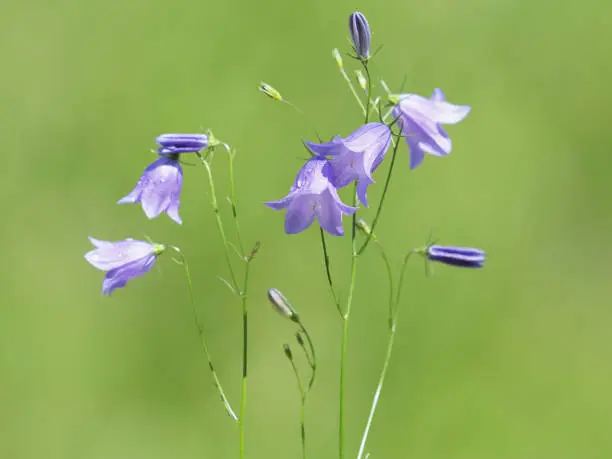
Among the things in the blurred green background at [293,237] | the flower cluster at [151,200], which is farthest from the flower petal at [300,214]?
the blurred green background at [293,237]

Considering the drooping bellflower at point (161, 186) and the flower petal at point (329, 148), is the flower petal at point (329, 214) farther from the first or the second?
the drooping bellflower at point (161, 186)

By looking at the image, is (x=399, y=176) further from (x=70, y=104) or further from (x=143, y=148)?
(x=70, y=104)

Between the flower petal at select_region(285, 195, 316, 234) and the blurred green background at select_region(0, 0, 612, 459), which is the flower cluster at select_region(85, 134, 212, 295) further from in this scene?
the blurred green background at select_region(0, 0, 612, 459)

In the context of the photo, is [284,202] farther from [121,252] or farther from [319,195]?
[121,252]

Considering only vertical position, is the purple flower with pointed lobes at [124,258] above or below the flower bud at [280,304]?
above

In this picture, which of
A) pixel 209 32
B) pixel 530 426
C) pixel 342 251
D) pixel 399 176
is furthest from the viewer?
pixel 209 32

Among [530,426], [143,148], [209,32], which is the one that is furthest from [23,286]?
[530,426]
